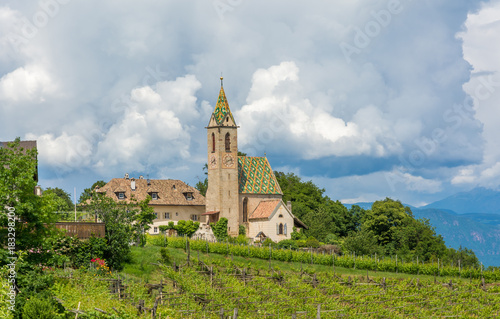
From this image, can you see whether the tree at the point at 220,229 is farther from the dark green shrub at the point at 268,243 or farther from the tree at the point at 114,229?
the tree at the point at 114,229

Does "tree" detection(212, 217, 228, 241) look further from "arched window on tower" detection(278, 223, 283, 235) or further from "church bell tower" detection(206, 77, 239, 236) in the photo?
"arched window on tower" detection(278, 223, 283, 235)

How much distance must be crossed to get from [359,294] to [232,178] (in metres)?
36.8

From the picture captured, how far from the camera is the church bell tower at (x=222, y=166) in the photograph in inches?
2894

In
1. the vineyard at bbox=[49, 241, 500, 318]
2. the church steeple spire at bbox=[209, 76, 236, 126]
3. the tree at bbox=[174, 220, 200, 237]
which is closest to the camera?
the vineyard at bbox=[49, 241, 500, 318]

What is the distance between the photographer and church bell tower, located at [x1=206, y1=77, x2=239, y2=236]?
7350 centimetres

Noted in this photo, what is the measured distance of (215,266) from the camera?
47.6 metres

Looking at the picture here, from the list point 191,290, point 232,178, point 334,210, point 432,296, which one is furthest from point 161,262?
point 334,210

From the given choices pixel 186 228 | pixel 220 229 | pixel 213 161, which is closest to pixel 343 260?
pixel 220 229

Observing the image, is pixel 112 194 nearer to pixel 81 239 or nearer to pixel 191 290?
pixel 81 239

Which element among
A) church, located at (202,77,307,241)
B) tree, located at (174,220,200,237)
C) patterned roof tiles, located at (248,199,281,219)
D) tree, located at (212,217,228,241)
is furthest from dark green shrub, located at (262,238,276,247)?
tree, located at (174,220,200,237)

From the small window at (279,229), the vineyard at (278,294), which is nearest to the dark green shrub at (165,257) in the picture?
the vineyard at (278,294)

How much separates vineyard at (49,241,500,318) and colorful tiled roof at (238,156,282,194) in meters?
→ 28.2

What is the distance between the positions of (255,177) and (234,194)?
16.4 ft

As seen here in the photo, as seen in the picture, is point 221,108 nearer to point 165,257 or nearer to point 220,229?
point 220,229
